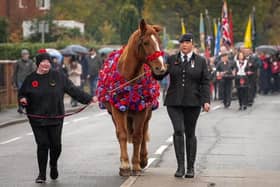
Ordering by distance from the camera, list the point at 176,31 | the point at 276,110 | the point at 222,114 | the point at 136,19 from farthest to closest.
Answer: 1. the point at 176,31
2. the point at 136,19
3. the point at 276,110
4. the point at 222,114

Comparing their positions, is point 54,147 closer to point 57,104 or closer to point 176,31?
point 57,104

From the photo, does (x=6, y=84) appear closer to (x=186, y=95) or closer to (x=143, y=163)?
(x=143, y=163)

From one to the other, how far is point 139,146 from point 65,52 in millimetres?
24333

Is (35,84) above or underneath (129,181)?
above

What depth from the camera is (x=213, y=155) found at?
1460 cm

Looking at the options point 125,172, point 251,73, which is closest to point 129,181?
point 125,172

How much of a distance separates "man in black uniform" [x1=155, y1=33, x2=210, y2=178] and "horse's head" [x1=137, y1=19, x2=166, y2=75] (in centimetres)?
38

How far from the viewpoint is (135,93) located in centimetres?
1177

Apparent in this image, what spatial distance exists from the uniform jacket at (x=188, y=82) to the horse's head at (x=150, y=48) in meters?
0.40

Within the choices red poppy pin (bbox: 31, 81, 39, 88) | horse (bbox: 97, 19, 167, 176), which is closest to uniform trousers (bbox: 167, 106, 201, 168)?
horse (bbox: 97, 19, 167, 176)

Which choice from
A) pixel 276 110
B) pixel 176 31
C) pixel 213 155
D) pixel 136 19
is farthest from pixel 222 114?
pixel 176 31

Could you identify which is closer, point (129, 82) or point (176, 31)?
point (129, 82)

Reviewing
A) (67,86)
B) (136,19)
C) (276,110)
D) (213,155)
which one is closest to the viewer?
(67,86)

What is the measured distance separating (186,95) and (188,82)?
0.18 metres
